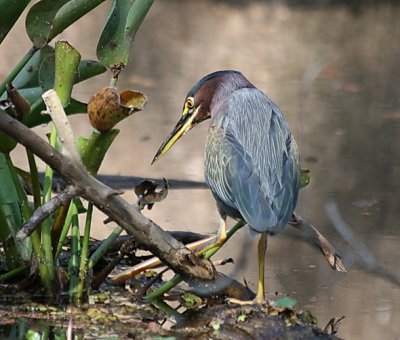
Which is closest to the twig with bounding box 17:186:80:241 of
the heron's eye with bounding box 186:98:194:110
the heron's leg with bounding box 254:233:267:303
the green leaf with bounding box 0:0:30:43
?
the green leaf with bounding box 0:0:30:43

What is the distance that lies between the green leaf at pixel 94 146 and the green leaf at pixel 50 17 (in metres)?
0.38

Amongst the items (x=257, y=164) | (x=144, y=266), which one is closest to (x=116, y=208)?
(x=144, y=266)

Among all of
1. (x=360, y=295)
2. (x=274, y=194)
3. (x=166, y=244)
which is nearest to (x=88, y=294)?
(x=166, y=244)

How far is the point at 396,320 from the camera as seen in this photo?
3906mm

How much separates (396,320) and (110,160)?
2.95 m

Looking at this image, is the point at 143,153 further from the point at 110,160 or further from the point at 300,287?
the point at 300,287

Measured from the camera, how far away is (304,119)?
782 centimetres

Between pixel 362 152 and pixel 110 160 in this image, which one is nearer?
pixel 110 160

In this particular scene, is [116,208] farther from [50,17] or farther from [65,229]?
[50,17]

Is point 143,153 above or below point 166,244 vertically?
below

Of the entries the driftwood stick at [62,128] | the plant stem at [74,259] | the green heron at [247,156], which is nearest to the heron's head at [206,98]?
the green heron at [247,156]

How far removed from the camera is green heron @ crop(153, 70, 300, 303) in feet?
12.0

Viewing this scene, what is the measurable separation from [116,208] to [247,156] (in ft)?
2.20

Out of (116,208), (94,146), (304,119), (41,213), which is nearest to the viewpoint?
(41,213)
